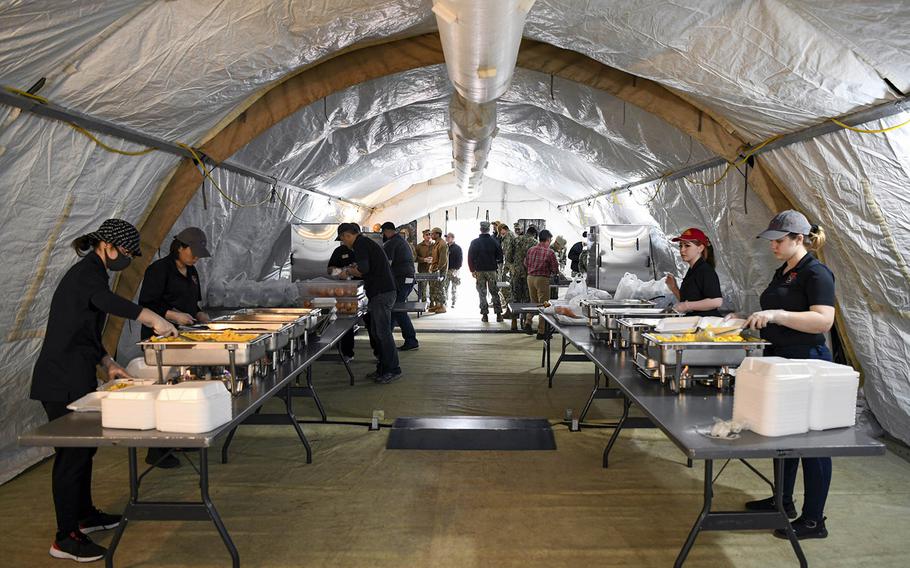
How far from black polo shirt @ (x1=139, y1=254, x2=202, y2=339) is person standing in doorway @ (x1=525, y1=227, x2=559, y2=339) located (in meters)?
4.65

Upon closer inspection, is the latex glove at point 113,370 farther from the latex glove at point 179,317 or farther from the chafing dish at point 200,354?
the latex glove at point 179,317

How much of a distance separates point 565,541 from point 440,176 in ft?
38.2

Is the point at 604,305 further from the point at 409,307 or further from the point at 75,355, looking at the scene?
the point at 75,355

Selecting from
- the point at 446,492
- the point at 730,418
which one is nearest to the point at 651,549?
the point at 730,418

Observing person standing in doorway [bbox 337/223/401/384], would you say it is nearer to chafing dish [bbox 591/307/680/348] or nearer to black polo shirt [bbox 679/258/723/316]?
chafing dish [bbox 591/307/680/348]

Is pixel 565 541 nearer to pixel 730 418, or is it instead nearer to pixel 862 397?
pixel 730 418

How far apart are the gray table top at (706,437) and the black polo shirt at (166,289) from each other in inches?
93.3

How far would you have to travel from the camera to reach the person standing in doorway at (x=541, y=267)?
7.71 m

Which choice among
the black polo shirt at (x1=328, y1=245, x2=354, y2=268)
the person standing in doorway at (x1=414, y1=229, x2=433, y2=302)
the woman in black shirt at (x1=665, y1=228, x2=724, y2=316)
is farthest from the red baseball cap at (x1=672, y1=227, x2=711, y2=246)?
the person standing in doorway at (x1=414, y1=229, x2=433, y2=302)

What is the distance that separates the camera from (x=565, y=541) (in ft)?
9.07

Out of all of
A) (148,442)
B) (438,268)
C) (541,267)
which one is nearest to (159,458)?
(148,442)

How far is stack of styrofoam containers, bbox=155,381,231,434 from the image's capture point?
2178mm

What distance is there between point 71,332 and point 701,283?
3.19m

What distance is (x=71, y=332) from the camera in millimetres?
2574
